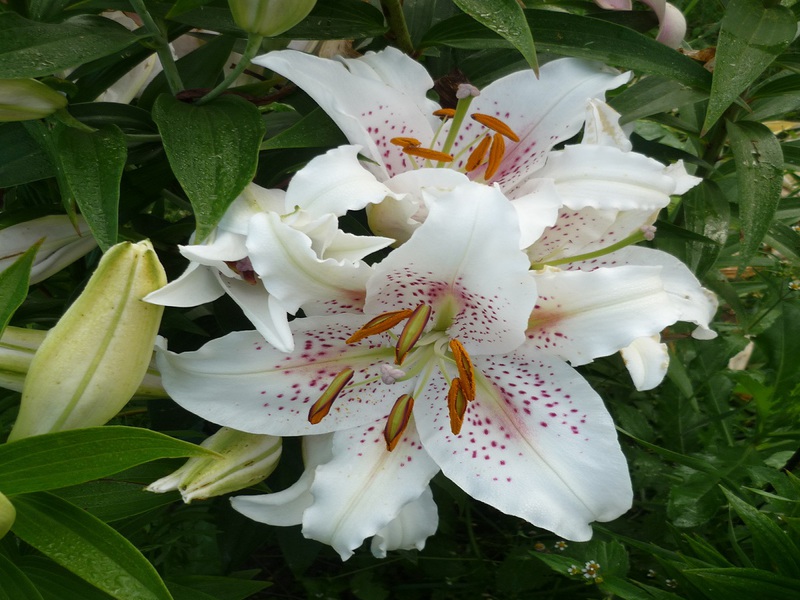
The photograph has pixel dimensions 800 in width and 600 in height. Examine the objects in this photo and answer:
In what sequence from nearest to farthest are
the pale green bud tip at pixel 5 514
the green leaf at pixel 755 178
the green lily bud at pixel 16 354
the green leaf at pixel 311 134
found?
the pale green bud tip at pixel 5 514, the green lily bud at pixel 16 354, the green leaf at pixel 311 134, the green leaf at pixel 755 178

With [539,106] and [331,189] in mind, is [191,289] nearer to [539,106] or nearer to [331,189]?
[331,189]

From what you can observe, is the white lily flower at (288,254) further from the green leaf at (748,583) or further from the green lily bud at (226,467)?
the green leaf at (748,583)

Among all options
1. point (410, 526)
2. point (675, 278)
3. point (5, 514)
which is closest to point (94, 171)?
point (5, 514)

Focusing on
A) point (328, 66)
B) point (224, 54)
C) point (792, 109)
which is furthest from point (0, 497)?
point (792, 109)

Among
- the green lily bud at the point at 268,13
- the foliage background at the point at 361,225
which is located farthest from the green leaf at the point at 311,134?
the green lily bud at the point at 268,13

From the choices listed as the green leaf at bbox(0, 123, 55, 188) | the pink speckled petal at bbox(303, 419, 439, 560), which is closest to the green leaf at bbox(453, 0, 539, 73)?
the pink speckled petal at bbox(303, 419, 439, 560)
